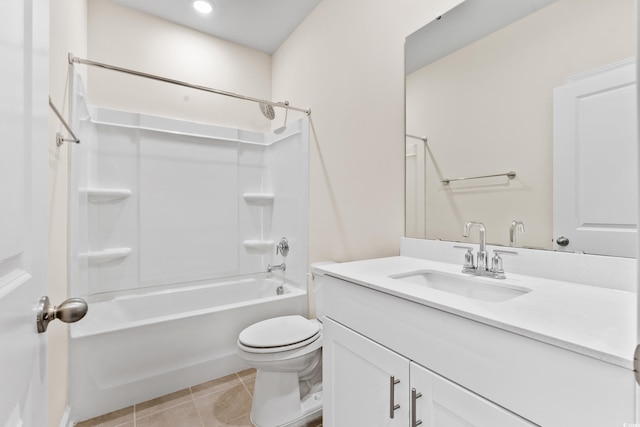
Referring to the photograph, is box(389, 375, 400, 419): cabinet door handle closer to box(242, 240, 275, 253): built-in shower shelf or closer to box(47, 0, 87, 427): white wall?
box(47, 0, 87, 427): white wall

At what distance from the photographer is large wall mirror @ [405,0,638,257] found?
0.89 meters

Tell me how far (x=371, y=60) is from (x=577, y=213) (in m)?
1.34

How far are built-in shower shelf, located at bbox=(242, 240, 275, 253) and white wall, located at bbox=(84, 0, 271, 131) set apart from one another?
1.17 m

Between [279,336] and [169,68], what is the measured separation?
2416 mm

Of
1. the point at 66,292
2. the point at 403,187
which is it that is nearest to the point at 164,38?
the point at 66,292

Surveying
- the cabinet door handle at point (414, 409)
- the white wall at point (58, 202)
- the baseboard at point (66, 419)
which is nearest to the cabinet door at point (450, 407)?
the cabinet door handle at point (414, 409)

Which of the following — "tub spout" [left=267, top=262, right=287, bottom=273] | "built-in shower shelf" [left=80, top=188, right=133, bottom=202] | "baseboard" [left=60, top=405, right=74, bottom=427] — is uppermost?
"built-in shower shelf" [left=80, top=188, right=133, bottom=202]

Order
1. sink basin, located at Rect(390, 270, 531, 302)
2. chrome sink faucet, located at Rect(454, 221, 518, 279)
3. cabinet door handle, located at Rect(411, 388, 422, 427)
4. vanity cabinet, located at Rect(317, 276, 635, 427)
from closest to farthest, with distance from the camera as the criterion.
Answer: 1. vanity cabinet, located at Rect(317, 276, 635, 427)
2. cabinet door handle, located at Rect(411, 388, 422, 427)
3. sink basin, located at Rect(390, 270, 531, 302)
4. chrome sink faucet, located at Rect(454, 221, 518, 279)

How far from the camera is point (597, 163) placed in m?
0.92

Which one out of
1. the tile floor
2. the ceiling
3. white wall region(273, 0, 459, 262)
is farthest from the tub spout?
the ceiling

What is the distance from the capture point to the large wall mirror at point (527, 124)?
35.2 inches

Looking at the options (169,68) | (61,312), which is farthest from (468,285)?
(169,68)

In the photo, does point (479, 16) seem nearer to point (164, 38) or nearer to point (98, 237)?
point (164, 38)

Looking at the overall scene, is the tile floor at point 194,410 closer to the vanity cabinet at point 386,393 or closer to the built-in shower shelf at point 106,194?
the vanity cabinet at point 386,393
